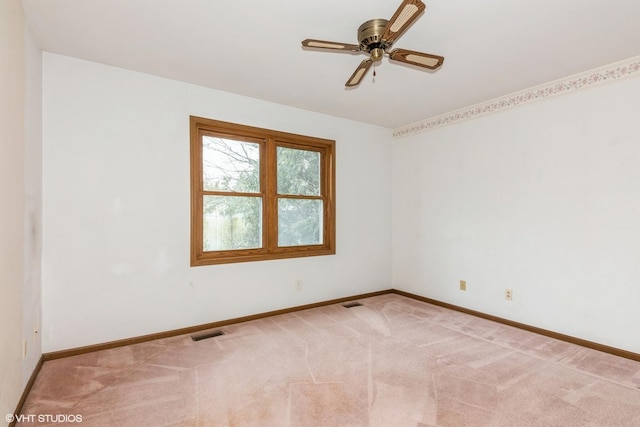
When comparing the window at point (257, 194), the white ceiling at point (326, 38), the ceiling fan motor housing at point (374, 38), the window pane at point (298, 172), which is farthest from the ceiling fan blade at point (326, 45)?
the window pane at point (298, 172)

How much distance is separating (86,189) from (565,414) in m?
3.82

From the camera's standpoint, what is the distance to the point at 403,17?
164cm

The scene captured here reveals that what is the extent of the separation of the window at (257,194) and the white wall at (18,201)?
120 cm

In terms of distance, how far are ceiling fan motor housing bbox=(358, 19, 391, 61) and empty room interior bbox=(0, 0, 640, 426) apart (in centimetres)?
2

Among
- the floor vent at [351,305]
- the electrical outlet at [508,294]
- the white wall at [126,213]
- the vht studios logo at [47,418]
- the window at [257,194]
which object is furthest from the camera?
the floor vent at [351,305]

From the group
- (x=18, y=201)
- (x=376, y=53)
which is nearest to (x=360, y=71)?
(x=376, y=53)

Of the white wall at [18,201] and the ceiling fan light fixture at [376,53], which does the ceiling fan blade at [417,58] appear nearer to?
the ceiling fan light fixture at [376,53]

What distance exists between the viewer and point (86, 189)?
8.93ft

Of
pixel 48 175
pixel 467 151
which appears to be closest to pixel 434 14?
pixel 467 151

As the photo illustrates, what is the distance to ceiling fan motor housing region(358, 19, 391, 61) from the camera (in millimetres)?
2037

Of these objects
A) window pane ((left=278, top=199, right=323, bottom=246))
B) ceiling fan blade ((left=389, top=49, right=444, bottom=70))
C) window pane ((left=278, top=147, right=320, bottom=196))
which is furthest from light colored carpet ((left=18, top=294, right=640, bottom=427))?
ceiling fan blade ((left=389, top=49, right=444, bottom=70))

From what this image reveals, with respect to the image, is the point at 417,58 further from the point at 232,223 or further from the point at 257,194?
the point at 232,223

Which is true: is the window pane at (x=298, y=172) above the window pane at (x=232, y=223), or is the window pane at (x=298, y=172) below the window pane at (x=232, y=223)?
above

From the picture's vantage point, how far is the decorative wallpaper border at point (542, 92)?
107 inches
